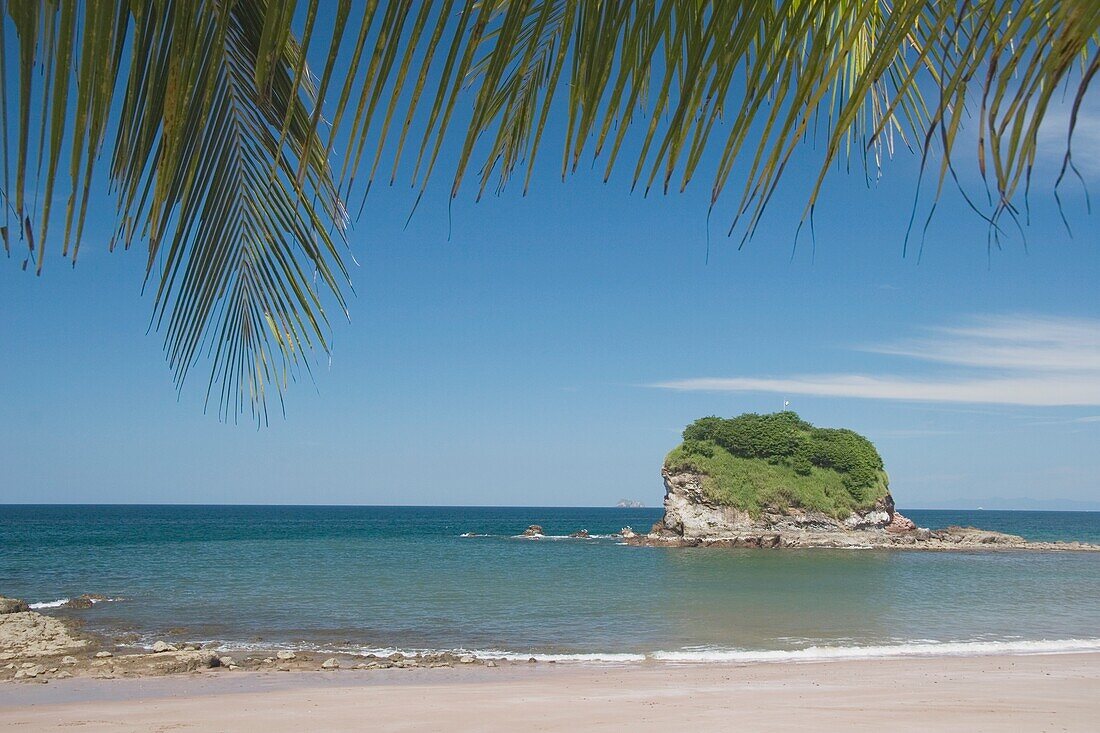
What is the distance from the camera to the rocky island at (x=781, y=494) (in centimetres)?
5381

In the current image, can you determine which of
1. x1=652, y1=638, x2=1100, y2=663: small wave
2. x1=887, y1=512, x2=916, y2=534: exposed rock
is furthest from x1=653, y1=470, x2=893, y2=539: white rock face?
x1=652, y1=638, x2=1100, y2=663: small wave

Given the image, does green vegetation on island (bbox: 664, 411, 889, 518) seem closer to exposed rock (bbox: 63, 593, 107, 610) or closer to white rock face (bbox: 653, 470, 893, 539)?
white rock face (bbox: 653, 470, 893, 539)

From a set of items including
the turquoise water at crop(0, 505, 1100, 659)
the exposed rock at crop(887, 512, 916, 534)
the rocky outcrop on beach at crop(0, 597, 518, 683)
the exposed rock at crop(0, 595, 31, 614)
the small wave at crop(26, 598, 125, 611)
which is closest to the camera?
the rocky outcrop on beach at crop(0, 597, 518, 683)

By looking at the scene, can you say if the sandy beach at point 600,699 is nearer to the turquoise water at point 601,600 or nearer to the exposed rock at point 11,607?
the turquoise water at point 601,600

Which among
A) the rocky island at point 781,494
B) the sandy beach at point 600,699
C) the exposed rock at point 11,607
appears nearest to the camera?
the sandy beach at point 600,699

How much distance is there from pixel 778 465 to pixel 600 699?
4771 cm

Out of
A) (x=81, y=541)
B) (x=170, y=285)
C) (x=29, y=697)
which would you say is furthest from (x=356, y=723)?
(x=81, y=541)

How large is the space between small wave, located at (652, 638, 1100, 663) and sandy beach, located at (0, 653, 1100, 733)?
105 centimetres

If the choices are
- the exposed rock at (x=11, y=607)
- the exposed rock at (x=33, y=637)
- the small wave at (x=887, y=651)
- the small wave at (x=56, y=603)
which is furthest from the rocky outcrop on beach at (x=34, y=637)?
the small wave at (x=887, y=651)

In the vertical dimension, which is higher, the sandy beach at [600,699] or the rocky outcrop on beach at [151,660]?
the sandy beach at [600,699]

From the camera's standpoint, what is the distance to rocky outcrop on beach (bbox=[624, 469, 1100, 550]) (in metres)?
52.0

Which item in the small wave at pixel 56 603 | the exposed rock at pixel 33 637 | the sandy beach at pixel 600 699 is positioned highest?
the sandy beach at pixel 600 699

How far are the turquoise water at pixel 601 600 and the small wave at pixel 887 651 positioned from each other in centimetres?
10

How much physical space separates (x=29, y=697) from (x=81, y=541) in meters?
58.9
